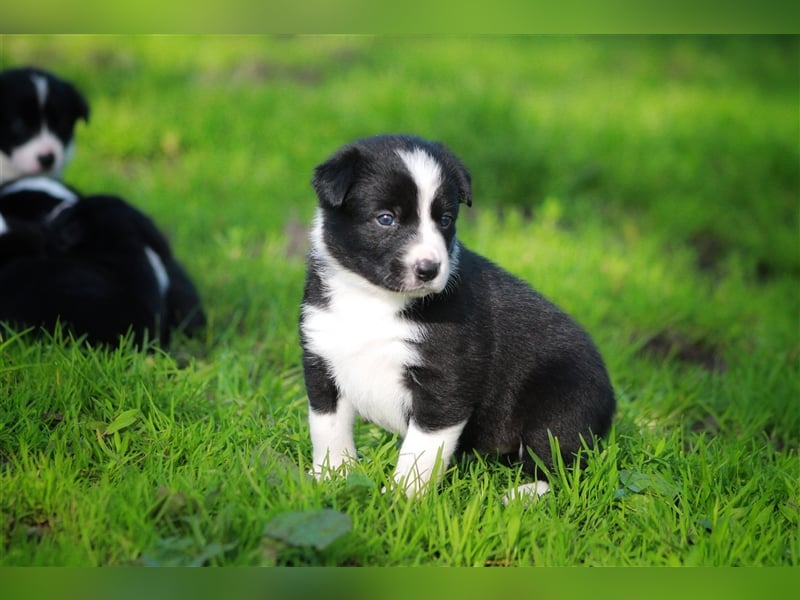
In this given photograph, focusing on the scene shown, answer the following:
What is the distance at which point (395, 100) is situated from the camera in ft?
27.4

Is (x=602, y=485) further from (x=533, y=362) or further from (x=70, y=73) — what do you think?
(x=70, y=73)

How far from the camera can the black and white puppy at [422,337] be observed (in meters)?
3.20

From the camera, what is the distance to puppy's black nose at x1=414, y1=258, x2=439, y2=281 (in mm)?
3070

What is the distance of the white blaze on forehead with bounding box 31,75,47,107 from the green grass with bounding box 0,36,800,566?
43.4 inches

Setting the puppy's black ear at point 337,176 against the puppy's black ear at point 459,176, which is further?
the puppy's black ear at point 459,176

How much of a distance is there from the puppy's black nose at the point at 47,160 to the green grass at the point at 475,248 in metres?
0.89

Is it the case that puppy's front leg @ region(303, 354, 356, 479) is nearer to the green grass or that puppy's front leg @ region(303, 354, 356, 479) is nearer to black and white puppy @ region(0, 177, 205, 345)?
the green grass

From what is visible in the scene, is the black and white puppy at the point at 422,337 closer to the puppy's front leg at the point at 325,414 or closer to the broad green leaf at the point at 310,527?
the puppy's front leg at the point at 325,414

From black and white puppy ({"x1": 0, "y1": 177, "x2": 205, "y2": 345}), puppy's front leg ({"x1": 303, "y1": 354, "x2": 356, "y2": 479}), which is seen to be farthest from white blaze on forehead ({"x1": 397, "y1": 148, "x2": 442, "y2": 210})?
black and white puppy ({"x1": 0, "y1": 177, "x2": 205, "y2": 345})

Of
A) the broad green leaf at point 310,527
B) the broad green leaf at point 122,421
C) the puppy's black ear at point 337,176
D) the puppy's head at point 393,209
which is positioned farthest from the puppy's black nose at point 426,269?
the broad green leaf at point 122,421

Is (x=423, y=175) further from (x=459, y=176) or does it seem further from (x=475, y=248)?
(x=475, y=248)

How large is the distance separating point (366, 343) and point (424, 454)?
43 centimetres

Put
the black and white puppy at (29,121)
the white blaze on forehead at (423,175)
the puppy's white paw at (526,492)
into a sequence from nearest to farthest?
the white blaze on forehead at (423,175)
the puppy's white paw at (526,492)
the black and white puppy at (29,121)

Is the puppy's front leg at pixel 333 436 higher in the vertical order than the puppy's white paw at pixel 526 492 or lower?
higher
